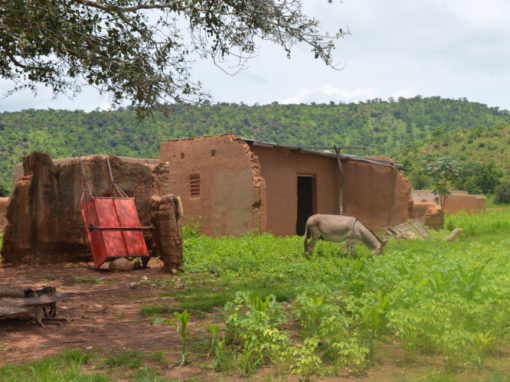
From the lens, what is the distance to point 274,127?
64.9 metres

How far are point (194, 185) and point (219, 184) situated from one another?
1.10 metres

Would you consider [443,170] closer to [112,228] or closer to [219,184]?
→ [219,184]

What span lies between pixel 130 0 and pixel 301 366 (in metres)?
7.80

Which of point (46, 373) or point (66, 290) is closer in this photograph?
point (46, 373)

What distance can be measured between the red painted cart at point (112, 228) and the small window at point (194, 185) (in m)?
5.21

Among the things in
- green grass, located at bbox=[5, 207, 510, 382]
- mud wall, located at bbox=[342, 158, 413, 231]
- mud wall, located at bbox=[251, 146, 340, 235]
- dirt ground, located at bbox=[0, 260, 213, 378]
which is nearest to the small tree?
mud wall, located at bbox=[342, 158, 413, 231]

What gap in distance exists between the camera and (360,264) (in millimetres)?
6746

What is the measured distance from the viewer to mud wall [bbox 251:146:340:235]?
16.8 metres

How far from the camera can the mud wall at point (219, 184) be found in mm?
15680

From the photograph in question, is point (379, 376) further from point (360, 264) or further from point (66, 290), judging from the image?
point (66, 290)

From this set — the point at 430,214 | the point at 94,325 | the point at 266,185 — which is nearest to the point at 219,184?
the point at 266,185

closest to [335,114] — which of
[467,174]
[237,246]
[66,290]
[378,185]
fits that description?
[467,174]

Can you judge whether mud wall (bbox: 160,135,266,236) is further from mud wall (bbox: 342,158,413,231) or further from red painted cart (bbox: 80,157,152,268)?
mud wall (bbox: 342,158,413,231)

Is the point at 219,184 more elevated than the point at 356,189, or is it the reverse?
the point at 219,184
